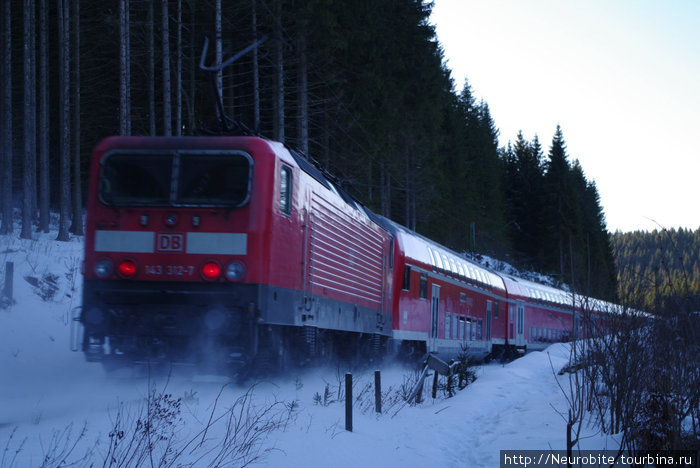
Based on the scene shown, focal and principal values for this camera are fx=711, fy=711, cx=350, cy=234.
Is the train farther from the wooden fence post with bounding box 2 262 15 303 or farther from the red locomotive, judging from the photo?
the wooden fence post with bounding box 2 262 15 303

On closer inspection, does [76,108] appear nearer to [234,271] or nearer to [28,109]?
[28,109]

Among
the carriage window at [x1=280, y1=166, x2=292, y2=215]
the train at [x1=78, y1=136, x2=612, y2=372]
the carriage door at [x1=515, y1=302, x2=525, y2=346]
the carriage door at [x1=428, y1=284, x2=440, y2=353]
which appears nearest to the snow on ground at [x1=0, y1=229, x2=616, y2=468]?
the train at [x1=78, y1=136, x2=612, y2=372]

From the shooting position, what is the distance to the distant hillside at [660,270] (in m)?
6.21

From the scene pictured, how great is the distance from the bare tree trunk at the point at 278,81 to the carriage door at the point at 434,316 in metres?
6.27

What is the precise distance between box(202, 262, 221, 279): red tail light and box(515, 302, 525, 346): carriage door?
22.1m

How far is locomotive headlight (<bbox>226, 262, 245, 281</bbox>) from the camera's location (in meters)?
8.51

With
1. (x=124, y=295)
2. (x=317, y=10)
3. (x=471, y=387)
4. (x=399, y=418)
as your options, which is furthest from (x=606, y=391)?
(x=317, y=10)

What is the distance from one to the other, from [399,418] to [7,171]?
16272 millimetres

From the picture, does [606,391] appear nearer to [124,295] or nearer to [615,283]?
[615,283]

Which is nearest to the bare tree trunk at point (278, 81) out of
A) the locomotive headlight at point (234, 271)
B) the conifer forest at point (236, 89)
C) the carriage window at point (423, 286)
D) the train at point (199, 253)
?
the conifer forest at point (236, 89)

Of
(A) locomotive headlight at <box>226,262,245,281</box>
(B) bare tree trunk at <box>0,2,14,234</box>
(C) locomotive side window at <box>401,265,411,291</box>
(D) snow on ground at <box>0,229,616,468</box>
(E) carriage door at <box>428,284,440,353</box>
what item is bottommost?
(D) snow on ground at <box>0,229,616,468</box>

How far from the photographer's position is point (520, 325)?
2941 centimetres

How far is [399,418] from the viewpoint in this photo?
8.96 meters

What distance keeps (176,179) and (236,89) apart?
19.5 meters
